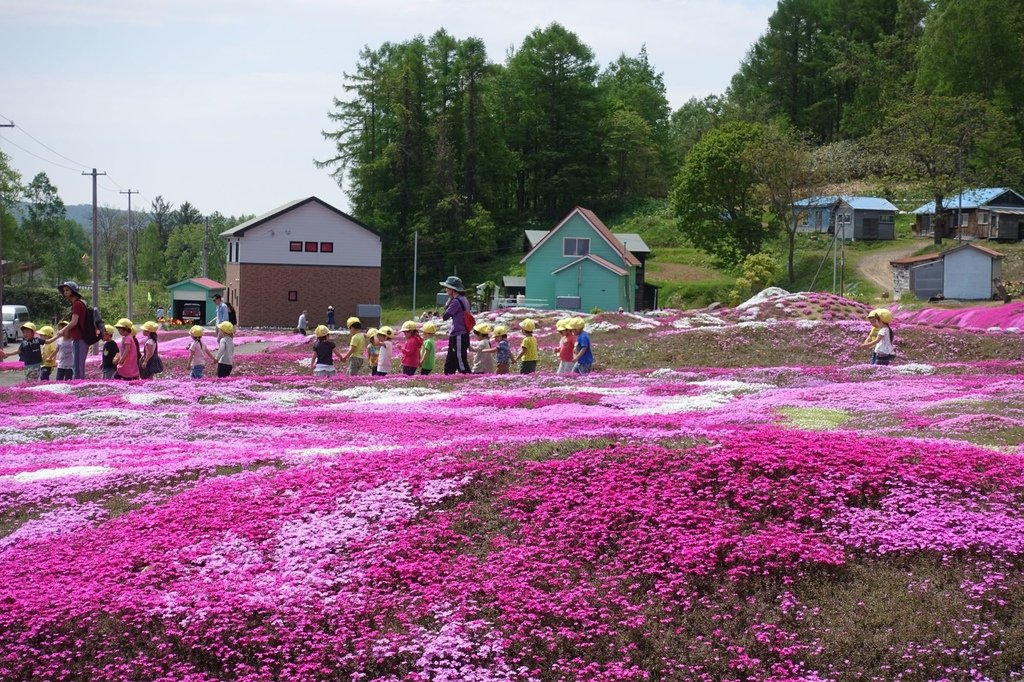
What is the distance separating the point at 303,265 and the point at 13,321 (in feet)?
78.5

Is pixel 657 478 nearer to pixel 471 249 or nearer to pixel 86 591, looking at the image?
pixel 86 591

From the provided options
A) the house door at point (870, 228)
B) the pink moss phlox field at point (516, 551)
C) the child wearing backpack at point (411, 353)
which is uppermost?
the house door at point (870, 228)

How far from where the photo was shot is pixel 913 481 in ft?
45.6

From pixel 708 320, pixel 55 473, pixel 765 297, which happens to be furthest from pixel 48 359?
pixel 765 297

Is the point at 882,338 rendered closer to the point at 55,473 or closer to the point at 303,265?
the point at 55,473

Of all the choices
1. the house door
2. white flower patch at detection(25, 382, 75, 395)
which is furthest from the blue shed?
white flower patch at detection(25, 382, 75, 395)

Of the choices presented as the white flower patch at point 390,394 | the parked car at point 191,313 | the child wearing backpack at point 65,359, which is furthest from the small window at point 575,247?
the white flower patch at point 390,394

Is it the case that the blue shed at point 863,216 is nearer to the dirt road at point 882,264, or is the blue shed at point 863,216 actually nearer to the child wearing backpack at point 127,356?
the dirt road at point 882,264

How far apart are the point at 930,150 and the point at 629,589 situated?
10607 centimetres

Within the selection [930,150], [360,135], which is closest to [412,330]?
[930,150]

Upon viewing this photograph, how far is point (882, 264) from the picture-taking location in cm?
9981

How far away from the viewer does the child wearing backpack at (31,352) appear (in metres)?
33.7

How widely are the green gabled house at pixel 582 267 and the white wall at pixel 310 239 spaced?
14116 mm

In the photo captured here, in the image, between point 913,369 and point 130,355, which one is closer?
point 913,369
